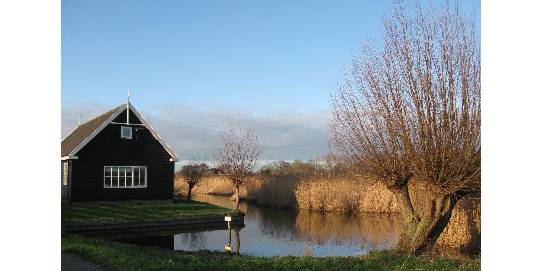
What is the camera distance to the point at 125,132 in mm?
23453

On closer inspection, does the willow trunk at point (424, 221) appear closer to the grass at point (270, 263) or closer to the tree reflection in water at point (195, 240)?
the grass at point (270, 263)

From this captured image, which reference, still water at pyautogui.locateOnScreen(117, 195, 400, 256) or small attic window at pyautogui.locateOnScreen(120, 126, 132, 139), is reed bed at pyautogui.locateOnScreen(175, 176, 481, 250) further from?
small attic window at pyautogui.locateOnScreen(120, 126, 132, 139)

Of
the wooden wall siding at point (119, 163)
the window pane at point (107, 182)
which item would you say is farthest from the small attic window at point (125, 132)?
the window pane at point (107, 182)

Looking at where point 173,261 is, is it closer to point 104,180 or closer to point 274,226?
point 274,226

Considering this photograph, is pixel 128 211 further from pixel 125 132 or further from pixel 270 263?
pixel 270 263

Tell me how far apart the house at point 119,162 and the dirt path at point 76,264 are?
13.8 meters

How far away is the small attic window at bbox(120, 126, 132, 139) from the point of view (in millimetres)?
23297

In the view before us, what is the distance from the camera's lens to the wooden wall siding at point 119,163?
878 inches

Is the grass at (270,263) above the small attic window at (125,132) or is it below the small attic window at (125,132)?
Answer: below

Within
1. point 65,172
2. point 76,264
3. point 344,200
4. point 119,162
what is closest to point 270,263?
point 76,264

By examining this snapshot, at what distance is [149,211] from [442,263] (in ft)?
48.4

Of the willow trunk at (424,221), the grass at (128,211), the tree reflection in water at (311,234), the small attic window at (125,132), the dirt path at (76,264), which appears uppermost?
the small attic window at (125,132)
